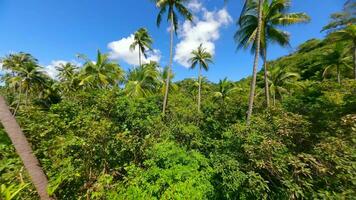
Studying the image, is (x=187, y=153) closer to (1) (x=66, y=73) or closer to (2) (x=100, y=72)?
(2) (x=100, y=72)

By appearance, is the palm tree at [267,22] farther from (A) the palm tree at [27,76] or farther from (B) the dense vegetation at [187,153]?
(A) the palm tree at [27,76]

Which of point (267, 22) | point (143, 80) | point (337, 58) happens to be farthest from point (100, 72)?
point (337, 58)

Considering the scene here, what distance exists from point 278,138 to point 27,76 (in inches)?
1186

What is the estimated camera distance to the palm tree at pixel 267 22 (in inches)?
595

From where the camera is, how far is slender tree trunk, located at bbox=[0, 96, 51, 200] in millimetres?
5699

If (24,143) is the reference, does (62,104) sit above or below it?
above

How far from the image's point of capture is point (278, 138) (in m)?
9.30

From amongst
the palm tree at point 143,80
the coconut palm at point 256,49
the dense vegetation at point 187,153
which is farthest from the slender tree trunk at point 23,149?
the palm tree at point 143,80

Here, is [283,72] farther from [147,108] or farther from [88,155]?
[88,155]

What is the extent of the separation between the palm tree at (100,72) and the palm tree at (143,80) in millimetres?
2008

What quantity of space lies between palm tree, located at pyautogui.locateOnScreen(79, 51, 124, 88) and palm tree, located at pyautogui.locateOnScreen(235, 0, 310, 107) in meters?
14.0

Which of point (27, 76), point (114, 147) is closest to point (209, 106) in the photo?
point (114, 147)

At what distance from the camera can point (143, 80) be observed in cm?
2391

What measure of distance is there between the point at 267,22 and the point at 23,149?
15.0m
